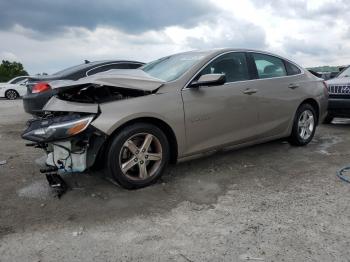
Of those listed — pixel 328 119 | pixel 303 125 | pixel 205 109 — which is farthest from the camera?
pixel 328 119

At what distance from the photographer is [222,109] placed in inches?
176

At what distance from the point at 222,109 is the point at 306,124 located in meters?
2.09

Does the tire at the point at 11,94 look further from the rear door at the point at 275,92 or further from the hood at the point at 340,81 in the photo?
the rear door at the point at 275,92

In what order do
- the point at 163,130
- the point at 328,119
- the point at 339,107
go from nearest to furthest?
the point at 163,130
the point at 339,107
the point at 328,119

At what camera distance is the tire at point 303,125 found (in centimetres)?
566

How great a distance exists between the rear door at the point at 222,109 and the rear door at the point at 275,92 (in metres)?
0.19

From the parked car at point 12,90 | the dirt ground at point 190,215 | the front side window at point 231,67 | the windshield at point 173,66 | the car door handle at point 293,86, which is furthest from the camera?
the parked car at point 12,90

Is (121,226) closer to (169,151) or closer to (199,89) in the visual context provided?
(169,151)

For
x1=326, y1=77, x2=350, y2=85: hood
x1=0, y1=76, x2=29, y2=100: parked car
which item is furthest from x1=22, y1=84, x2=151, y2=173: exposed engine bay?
x1=0, y1=76, x2=29, y2=100: parked car

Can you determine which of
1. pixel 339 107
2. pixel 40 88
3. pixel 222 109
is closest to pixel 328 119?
pixel 339 107

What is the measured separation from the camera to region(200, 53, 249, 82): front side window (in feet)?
15.2


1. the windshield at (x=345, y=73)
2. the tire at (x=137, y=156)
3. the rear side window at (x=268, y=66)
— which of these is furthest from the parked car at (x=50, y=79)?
the windshield at (x=345, y=73)

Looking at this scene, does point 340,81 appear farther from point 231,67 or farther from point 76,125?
point 76,125

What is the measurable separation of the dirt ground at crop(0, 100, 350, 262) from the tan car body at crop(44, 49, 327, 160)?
45cm
